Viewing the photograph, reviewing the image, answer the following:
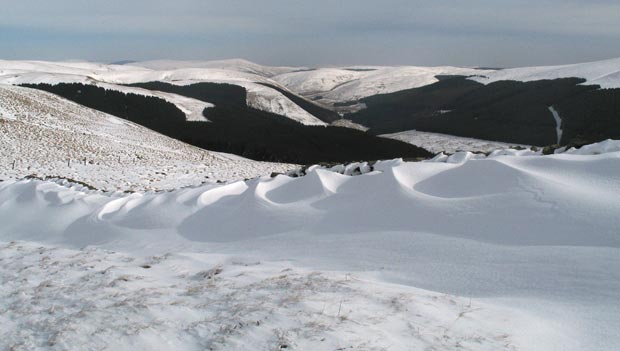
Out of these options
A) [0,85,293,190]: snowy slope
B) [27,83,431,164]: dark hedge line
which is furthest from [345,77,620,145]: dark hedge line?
[0,85,293,190]: snowy slope

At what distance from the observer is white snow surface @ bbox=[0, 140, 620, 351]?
4.21 meters

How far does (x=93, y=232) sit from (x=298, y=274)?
22.1 feet

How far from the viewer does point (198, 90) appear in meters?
185

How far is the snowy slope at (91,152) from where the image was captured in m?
28.8

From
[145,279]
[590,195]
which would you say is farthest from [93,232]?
[590,195]

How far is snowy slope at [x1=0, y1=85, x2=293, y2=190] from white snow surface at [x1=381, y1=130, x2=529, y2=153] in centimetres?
7076

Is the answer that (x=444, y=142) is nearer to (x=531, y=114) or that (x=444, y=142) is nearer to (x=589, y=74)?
(x=531, y=114)

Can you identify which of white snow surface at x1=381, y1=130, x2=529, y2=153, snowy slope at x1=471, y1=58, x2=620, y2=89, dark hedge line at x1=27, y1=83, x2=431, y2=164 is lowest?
white snow surface at x1=381, y1=130, x2=529, y2=153

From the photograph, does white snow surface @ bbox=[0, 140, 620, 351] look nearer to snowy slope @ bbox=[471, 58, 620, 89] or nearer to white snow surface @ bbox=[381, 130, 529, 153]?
white snow surface @ bbox=[381, 130, 529, 153]

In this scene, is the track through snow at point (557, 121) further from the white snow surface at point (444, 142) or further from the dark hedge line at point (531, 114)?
the white snow surface at point (444, 142)

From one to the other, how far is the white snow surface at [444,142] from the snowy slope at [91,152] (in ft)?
232

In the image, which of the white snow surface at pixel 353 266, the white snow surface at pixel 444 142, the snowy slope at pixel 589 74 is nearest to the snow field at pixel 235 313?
the white snow surface at pixel 353 266

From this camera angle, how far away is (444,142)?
111m

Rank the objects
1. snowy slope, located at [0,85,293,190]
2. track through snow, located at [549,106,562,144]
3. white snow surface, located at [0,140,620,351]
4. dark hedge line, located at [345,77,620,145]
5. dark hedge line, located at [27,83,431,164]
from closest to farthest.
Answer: white snow surface, located at [0,140,620,351] < snowy slope, located at [0,85,293,190] < dark hedge line, located at [27,83,431,164] < dark hedge line, located at [345,77,620,145] < track through snow, located at [549,106,562,144]
